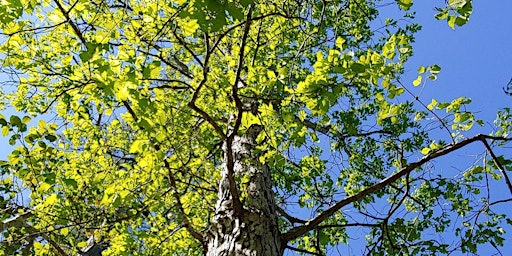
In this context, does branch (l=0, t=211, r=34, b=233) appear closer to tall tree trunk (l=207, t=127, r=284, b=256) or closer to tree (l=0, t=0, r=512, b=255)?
tree (l=0, t=0, r=512, b=255)

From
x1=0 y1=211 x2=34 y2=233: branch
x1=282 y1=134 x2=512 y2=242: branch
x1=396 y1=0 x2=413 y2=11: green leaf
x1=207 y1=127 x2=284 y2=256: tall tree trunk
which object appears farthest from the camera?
x1=0 y1=211 x2=34 y2=233: branch

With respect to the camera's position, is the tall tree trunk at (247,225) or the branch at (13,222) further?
the branch at (13,222)

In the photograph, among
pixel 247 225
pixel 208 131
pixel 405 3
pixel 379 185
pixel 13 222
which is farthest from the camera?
pixel 208 131

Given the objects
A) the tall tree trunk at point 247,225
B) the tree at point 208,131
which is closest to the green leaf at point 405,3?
the tree at point 208,131

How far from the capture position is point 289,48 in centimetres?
614

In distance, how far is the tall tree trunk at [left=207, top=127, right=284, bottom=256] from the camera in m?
3.23

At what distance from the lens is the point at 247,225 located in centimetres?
337

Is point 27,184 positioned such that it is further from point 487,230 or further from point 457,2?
point 487,230

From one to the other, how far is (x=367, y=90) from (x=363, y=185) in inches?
51.3

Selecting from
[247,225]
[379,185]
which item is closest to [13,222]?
[247,225]

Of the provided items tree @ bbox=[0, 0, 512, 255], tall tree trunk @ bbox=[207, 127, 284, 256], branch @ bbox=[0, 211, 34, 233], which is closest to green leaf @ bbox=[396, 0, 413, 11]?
tree @ bbox=[0, 0, 512, 255]

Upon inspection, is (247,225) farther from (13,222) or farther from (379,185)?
(13,222)

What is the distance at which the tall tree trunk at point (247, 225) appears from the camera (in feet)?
10.6

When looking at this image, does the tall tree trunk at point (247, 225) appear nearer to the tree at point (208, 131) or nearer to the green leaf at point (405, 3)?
the tree at point (208, 131)
